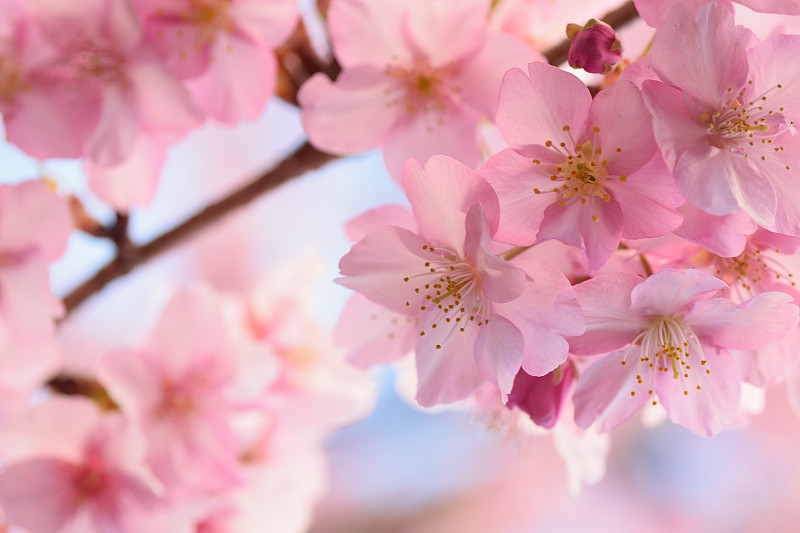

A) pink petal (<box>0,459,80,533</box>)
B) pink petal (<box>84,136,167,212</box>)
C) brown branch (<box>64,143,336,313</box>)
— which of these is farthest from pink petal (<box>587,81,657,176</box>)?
pink petal (<box>0,459,80,533</box>)

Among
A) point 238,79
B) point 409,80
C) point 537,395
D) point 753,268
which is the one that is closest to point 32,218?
point 238,79

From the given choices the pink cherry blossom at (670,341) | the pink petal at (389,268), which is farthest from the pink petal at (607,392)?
the pink petal at (389,268)

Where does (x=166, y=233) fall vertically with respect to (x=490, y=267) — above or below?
below

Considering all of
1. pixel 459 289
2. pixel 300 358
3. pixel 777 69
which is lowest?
pixel 300 358

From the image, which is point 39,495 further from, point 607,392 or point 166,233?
point 607,392

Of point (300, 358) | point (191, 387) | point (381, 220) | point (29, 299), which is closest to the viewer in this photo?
point (381, 220)

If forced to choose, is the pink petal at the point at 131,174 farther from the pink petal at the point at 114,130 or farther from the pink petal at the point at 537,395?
the pink petal at the point at 537,395

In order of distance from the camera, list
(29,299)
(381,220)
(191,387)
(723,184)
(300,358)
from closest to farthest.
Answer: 1. (723,184)
2. (381,220)
3. (29,299)
4. (191,387)
5. (300,358)

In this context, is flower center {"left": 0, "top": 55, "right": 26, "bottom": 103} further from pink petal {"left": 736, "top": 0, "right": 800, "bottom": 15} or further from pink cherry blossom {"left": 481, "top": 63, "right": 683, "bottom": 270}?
pink petal {"left": 736, "top": 0, "right": 800, "bottom": 15}
